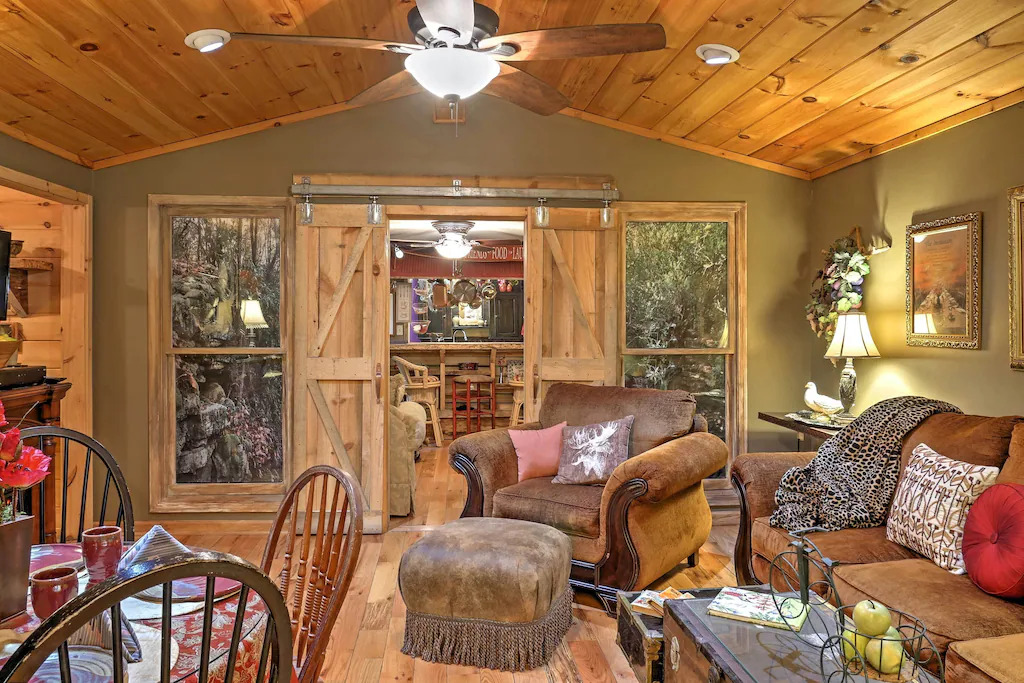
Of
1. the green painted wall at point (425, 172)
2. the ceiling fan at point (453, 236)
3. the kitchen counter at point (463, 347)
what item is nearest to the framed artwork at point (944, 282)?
the green painted wall at point (425, 172)

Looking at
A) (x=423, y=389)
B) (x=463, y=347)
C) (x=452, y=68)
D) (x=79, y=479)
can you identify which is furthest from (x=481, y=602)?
(x=463, y=347)

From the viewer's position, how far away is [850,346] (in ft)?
13.5

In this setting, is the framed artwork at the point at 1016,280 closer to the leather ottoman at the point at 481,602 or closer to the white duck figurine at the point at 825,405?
the white duck figurine at the point at 825,405

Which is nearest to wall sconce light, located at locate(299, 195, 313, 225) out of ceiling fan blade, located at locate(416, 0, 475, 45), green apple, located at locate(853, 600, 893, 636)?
ceiling fan blade, located at locate(416, 0, 475, 45)

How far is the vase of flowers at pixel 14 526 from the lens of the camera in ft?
4.68

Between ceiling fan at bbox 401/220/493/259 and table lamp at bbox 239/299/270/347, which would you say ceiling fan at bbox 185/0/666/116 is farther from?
ceiling fan at bbox 401/220/493/259

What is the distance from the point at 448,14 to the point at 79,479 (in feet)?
13.0

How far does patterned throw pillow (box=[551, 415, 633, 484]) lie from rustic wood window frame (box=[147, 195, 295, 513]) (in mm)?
1956

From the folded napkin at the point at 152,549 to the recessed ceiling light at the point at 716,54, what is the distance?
9.65ft

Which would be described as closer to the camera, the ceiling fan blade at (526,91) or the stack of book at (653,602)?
the stack of book at (653,602)

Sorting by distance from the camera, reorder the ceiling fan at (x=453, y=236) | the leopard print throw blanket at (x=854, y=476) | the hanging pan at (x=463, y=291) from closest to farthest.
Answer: the leopard print throw blanket at (x=854, y=476) < the ceiling fan at (x=453, y=236) < the hanging pan at (x=463, y=291)

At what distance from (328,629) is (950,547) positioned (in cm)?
215

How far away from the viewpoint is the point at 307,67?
3.94 meters

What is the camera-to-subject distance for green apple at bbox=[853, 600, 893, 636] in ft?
5.71
